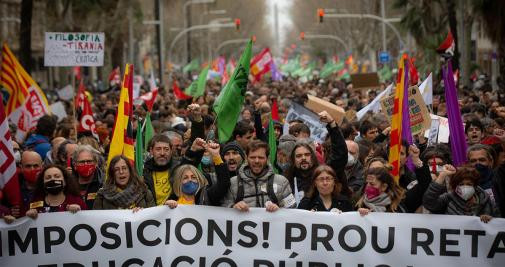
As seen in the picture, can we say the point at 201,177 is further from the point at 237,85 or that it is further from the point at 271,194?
the point at 237,85

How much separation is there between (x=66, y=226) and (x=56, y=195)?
417 millimetres

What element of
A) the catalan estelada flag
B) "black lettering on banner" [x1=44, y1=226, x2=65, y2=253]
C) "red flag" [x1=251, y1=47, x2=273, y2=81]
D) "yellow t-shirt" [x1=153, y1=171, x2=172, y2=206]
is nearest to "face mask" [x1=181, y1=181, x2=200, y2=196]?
"yellow t-shirt" [x1=153, y1=171, x2=172, y2=206]

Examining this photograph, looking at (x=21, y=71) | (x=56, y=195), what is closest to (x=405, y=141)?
(x=56, y=195)

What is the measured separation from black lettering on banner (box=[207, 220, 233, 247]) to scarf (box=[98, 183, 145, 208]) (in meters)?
0.67

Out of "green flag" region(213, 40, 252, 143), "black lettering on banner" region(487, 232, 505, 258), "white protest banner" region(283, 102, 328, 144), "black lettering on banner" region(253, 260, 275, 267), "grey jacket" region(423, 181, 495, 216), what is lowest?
"black lettering on banner" region(253, 260, 275, 267)

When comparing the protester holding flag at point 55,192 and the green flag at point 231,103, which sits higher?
the green flag at point 231,103

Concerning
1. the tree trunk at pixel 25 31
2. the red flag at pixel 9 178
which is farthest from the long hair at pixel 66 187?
the tree trunk at pixel 25 31

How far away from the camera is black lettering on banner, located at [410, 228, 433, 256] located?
6.73 metres

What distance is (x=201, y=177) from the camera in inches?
292

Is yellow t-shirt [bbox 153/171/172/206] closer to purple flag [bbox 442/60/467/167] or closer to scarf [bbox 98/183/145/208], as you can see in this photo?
scarf [bbox 98/183/145/208]

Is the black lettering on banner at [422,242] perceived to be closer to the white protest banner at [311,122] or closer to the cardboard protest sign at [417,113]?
the cardboard protest sign at [417,113]

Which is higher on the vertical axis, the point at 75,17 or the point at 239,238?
the point at 75,17

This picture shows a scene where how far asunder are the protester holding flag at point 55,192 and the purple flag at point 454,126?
2.98m

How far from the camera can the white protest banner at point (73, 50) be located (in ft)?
51.3
